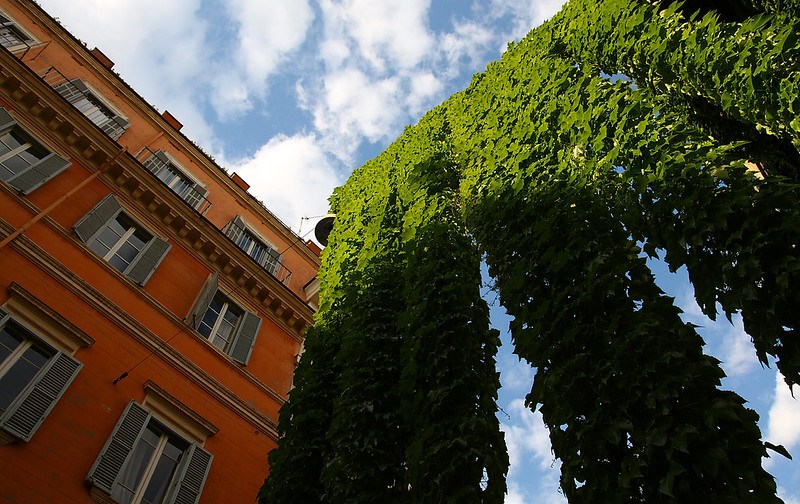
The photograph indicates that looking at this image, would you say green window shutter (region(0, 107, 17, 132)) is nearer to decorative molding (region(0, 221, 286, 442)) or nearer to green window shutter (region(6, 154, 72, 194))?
green window shutter (region(6, 154, 72, 194))

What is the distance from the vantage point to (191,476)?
922 cm

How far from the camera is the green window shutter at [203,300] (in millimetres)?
11484

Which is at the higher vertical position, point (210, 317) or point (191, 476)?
point (210, 317)

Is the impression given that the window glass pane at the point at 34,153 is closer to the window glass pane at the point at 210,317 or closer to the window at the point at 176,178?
the window at the point at 176,178

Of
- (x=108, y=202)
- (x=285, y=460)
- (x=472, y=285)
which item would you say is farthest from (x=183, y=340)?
Result: (x=472, y=285)

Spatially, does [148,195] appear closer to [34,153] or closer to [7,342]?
[34,153]

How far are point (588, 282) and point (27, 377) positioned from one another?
7.94 metres

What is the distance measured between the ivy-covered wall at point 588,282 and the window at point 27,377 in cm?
363

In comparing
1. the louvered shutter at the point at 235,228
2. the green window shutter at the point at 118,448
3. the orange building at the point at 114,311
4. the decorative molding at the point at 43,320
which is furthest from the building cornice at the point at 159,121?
the green window shutter at the point at 118,448

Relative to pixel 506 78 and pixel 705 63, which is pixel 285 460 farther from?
pixel 506 78

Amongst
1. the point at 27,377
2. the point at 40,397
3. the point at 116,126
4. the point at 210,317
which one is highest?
the point at 116,126

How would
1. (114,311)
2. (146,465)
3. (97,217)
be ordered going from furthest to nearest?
(97,217)
(114,311)
(146,465)

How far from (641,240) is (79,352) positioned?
8.51m

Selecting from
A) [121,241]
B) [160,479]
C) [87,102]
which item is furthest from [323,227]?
[160,479]
